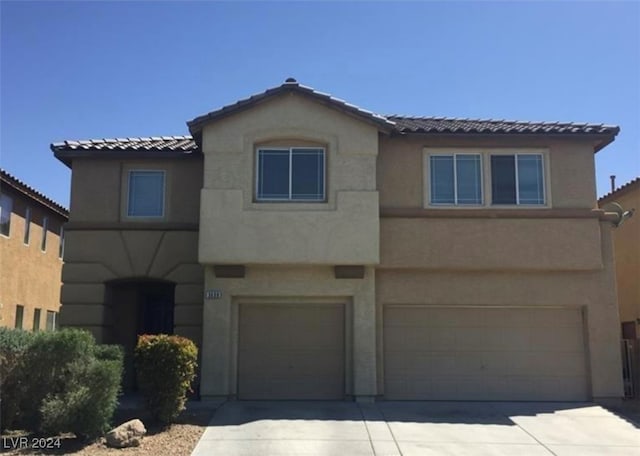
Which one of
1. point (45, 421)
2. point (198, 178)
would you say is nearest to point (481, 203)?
point (198, 178)

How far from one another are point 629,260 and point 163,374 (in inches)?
637

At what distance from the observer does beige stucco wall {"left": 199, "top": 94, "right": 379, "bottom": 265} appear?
52.4 ft

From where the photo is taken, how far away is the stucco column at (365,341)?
1603cm

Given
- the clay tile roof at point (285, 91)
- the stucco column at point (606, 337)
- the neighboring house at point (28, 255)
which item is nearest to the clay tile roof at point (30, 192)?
the neighboring house at point (28, 255)

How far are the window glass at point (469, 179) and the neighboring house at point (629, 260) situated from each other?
24.9 ft

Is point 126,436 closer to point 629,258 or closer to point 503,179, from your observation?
point 503,179

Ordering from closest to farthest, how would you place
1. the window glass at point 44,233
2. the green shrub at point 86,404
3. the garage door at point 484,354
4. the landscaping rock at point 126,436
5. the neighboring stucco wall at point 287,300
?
the landscaping rock at point 126,436
the green shrub at point 86,404
the neighboring stucco wall at point 287,300
the garage door at point 484,354
the window glass at point 44,233

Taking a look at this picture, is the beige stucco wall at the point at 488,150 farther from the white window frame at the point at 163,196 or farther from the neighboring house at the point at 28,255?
the neighboring house at the point at 28,255

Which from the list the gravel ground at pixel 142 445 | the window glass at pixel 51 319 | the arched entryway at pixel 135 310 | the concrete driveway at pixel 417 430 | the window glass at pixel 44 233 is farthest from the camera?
the window glass at pixel 51 319

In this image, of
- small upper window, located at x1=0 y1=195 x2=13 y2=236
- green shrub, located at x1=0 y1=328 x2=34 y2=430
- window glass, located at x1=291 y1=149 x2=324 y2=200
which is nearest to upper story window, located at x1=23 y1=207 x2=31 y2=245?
small upper window, located at x1=0 y1=195 x2=13 y2=236

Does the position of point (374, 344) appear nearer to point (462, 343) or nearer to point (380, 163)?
point (462, 343)

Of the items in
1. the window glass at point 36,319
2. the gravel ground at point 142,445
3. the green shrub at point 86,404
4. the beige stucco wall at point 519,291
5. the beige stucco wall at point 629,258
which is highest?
the beige stucco wall at point 629,258

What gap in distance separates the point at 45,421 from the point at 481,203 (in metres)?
10.7

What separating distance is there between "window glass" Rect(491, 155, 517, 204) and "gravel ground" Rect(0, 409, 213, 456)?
28.7 ft
